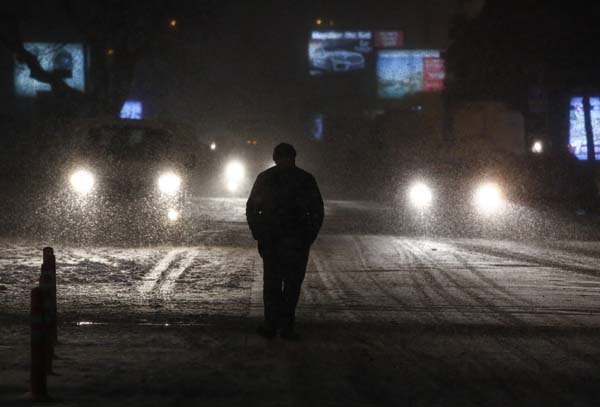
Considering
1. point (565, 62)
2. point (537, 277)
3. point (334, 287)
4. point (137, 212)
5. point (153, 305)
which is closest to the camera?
point (153, 305)

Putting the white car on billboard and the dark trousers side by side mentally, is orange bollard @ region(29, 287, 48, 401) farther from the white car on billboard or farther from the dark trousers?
the white car on billboard

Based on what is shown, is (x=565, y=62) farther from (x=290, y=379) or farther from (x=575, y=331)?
(x=290, y=379)

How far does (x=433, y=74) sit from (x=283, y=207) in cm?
7558

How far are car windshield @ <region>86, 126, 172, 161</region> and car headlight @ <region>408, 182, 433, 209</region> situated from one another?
8815mm

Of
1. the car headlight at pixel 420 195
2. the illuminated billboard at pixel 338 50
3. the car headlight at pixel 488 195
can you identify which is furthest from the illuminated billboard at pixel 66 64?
the car headlight at pixel 488 195

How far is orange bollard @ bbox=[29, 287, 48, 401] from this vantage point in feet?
20.2

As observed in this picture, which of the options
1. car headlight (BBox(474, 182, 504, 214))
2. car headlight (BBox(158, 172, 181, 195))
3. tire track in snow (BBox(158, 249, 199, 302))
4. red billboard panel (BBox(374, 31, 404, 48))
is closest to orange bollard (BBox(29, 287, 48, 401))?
tire track in snow (BBox(158, 249, 199, 302))

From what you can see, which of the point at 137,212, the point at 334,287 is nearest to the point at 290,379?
the point at 334,287

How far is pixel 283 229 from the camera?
8.20 m

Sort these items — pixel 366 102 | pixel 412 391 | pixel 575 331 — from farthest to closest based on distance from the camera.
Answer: pixel 366 102
pixel 575 331
pixel 412 391

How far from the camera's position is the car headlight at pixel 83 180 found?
2197cm

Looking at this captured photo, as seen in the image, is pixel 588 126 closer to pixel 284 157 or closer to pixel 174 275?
pixel 174 275

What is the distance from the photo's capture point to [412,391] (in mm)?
6605

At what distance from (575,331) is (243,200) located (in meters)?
20.5
